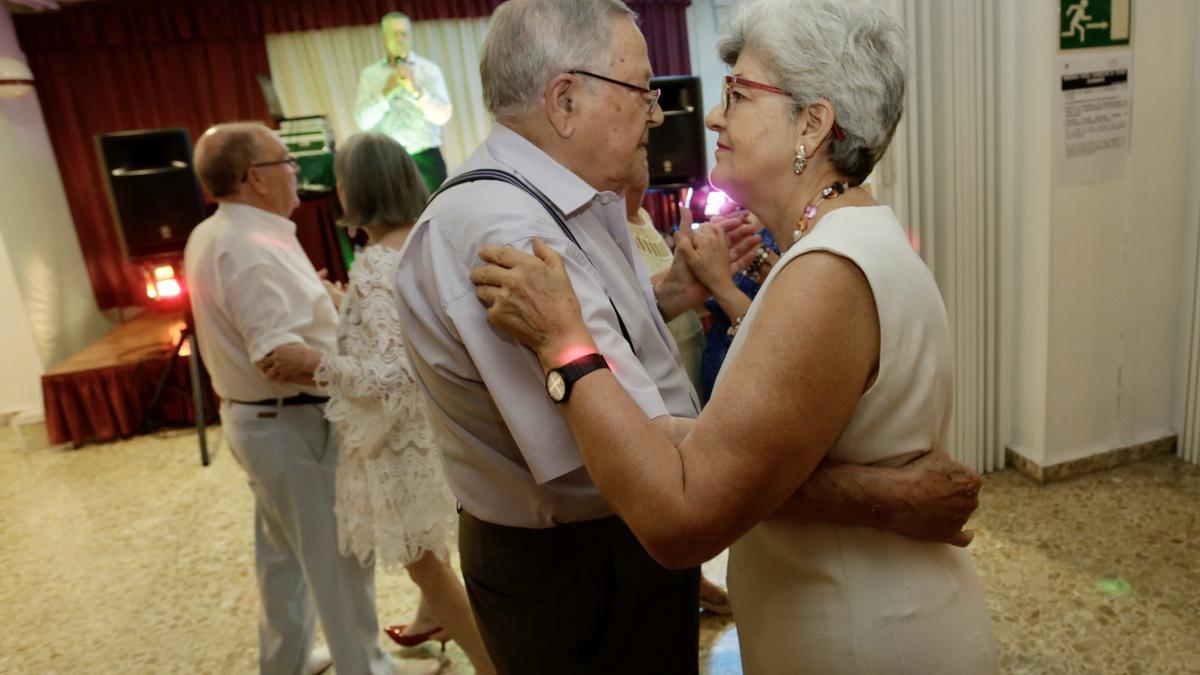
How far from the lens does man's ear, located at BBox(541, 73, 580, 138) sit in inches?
41.2

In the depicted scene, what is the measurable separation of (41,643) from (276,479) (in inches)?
63.4

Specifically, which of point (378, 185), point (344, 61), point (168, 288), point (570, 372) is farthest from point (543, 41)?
point (344, 61)

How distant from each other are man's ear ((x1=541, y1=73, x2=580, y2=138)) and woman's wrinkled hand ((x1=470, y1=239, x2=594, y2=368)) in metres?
0.27

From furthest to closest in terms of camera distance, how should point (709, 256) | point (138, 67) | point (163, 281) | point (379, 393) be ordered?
point (138, 67) < point (163, 281) < point (379, 393) < point (709, 256)

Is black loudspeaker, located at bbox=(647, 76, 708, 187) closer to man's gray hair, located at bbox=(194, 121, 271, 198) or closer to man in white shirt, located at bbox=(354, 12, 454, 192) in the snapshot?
man in white shirt, located at bbox=(354, 12, 454, 192)

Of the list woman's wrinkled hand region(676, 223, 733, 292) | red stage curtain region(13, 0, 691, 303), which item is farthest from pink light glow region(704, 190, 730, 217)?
red stage curtain region(13, 0, 691, 303)

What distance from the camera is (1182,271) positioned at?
291 centimetres

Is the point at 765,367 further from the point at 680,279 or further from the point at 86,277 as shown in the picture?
the point at 86,277

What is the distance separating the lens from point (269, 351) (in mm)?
1902

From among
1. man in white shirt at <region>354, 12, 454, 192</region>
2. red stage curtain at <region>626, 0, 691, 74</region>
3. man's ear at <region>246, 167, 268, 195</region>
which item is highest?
red stage curtain at <region>626, 0, 691, 74</region>

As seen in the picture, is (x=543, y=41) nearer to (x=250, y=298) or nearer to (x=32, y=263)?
(x=250, y=298)

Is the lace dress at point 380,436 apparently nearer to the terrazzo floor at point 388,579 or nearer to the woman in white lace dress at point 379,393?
the woman in white lace dress at point 379,393

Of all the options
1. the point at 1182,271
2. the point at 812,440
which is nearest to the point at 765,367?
the point at 812,440

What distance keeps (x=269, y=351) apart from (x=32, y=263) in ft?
16.4
